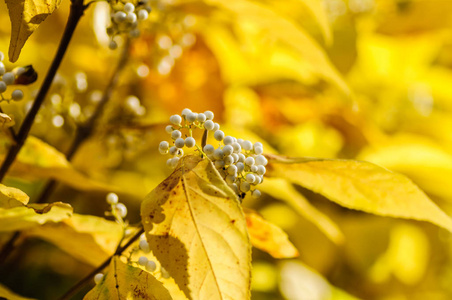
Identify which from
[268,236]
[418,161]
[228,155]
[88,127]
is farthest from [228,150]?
[418,161]

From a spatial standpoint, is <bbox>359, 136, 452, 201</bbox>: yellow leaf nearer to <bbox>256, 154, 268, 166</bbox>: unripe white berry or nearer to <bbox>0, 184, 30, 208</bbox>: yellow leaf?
<bbox>256, 154, 268, 166</bbox>: unripe white berry

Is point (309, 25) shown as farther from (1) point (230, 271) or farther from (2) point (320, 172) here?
(1) point (230, 271)

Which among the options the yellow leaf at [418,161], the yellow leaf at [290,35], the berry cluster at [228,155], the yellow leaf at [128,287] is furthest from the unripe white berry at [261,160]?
the yellow leaf at [418,161]

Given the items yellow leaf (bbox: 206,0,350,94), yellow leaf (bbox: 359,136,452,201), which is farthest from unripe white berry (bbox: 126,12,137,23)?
yellow leaf (bbox: 359,136,452,201)

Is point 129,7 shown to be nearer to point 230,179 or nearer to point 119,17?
point 119,17

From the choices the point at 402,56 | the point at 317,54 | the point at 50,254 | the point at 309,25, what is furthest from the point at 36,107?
the point at 402,56

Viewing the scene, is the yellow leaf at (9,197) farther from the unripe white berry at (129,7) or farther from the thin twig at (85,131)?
the thin twig at (85,131)
